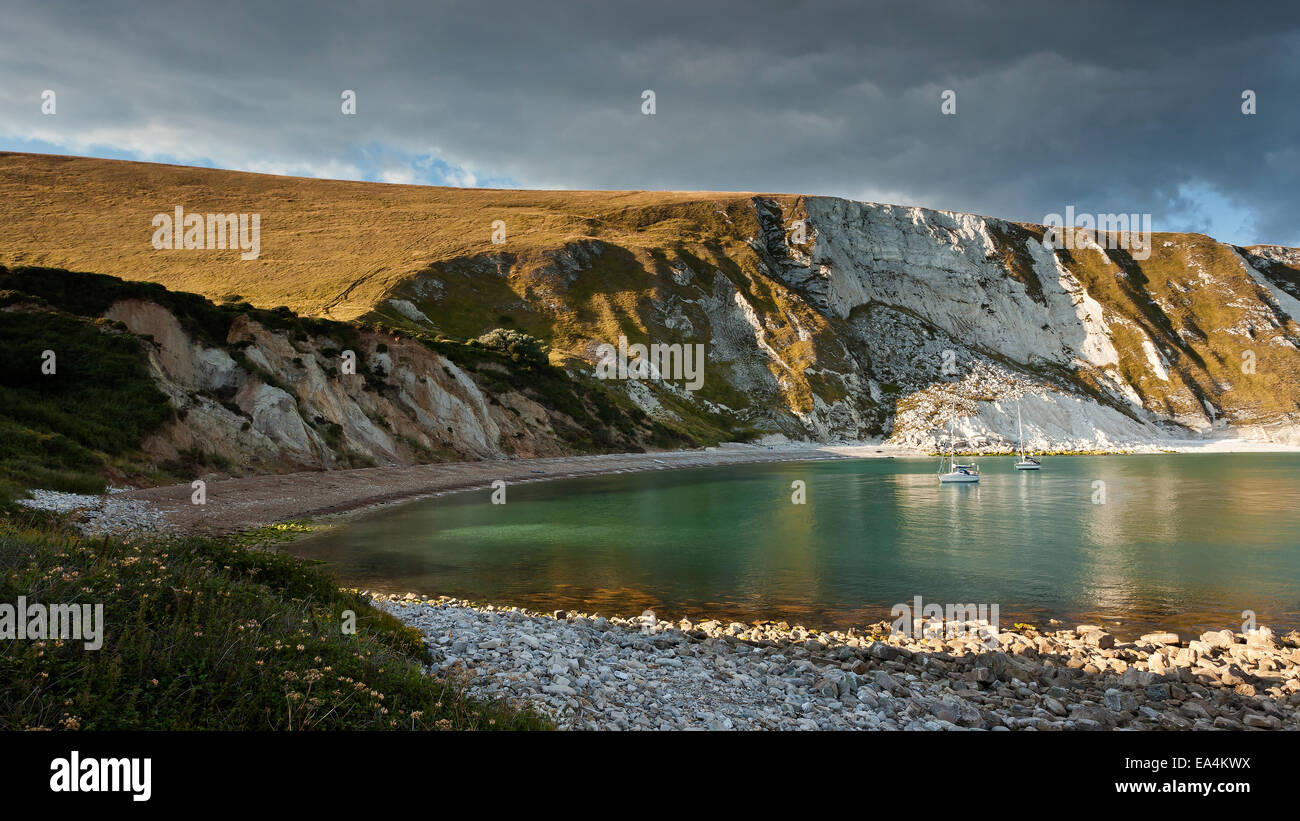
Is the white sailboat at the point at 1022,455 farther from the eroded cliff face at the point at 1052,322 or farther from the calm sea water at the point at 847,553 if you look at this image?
the calm sea water at the point at 847,553

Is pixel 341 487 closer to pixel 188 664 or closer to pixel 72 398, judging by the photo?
pixel 72 398

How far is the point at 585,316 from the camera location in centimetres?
13275

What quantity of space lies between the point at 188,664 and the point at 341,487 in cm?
4491

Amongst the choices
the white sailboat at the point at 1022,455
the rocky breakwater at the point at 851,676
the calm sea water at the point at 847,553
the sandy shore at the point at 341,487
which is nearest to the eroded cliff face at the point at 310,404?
the sandy shore at the point at 341,487

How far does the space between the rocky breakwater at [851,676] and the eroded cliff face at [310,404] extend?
120 feet

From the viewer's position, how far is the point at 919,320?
6353 inches

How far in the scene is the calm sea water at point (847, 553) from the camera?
2206cm

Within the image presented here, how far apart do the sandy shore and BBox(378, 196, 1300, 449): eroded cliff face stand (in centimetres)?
3280

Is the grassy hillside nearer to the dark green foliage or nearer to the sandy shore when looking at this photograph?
the sandy shore

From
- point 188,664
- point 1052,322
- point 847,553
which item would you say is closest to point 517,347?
point 847,553

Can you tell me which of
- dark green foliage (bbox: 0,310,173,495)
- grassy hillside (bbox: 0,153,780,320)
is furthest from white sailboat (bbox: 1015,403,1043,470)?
dark green foliage (bbox: 0,310,173,495)

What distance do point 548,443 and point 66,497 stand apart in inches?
2327
